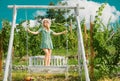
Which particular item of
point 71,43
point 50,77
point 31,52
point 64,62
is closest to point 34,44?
point 31,52

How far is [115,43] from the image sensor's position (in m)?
11.6

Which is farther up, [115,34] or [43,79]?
[115,34]

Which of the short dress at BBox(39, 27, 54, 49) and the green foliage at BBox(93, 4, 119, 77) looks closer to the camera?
the short dress at BBox(39, 27, 54, 49)

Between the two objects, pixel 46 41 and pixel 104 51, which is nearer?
pixel 46 41

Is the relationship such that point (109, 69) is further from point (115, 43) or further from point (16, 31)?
point (16, 31)

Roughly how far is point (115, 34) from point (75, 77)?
160 centimetres

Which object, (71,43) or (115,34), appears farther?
(71,43)

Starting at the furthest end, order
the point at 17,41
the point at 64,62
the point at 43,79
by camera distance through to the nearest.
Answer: the point at 17,41 < the point at 43,79 < the point at 64,62

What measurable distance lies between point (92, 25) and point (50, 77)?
5.49 ft

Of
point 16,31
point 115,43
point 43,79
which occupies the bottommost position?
point 43,79

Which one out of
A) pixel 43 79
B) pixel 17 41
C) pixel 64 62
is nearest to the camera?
pixel 64 62

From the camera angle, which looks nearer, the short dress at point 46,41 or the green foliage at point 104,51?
the short dress at point 46,41

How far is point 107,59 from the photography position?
11.5 metres

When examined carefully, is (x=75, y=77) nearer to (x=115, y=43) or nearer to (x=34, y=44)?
(x=115, y=43)
